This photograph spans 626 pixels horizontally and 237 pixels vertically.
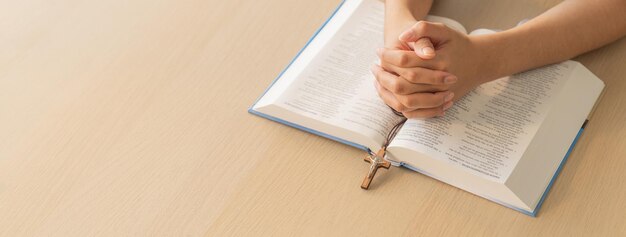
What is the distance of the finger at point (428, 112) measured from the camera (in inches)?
42.4

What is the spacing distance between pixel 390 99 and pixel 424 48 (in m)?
0.09

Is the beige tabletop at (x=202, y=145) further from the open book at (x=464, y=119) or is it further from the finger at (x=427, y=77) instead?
the finger at (x=427, y=77)

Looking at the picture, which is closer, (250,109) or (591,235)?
(591,235)

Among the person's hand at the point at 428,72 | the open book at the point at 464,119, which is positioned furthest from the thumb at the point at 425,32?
the open book at the point at 464,119

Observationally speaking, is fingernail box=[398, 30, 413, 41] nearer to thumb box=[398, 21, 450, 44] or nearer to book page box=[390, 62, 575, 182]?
thumb box=[398, 21, 450, 44]

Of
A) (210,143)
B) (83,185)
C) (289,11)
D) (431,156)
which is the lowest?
(83,185)

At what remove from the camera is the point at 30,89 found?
1.23 m

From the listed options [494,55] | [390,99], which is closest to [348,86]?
[390,99]

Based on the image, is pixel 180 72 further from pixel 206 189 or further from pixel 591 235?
pixel 591 235

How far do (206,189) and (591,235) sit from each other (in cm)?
50

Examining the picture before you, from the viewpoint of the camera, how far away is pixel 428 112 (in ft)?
3.53

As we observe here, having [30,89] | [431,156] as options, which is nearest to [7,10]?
[30,89]

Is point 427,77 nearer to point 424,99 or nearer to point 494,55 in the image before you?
point 424,99

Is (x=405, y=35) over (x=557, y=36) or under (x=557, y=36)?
under
